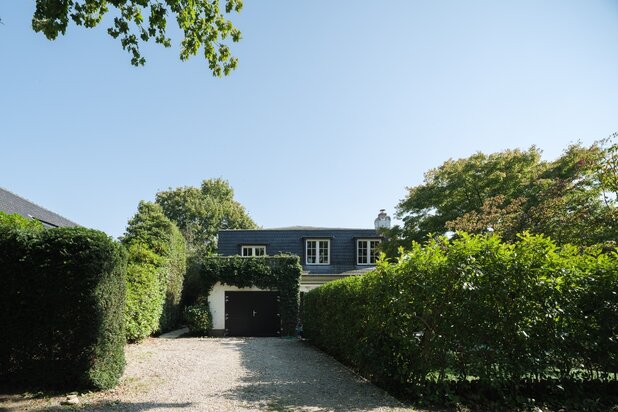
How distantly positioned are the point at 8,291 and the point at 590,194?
1635cm

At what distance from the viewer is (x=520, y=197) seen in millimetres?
16812

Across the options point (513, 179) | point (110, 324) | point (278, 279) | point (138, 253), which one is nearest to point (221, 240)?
point (278, 279)

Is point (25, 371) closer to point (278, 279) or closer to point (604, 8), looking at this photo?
point (604, 8)

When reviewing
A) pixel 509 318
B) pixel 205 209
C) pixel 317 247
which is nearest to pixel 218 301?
pixel 317 247

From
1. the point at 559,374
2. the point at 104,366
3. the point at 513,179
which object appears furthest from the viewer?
the point at 513,179

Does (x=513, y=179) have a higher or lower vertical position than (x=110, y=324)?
higher

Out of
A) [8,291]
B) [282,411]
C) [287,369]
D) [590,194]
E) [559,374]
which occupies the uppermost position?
[590,194]

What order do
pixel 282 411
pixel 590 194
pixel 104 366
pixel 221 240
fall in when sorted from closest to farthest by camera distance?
1. pixel 282 411
2. pixel 104 366
3. pixel 590 194
4. pixel 221 240

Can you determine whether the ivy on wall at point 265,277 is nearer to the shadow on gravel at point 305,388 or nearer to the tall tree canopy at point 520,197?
the tall tree canopy at point 520,197

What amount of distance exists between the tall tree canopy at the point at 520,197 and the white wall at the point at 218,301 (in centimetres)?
886

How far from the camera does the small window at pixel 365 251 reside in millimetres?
27234

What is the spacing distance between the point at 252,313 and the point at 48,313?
51.0ft

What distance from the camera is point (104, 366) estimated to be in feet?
22.7

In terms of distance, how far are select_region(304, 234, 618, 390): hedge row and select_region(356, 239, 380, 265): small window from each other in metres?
20.7
